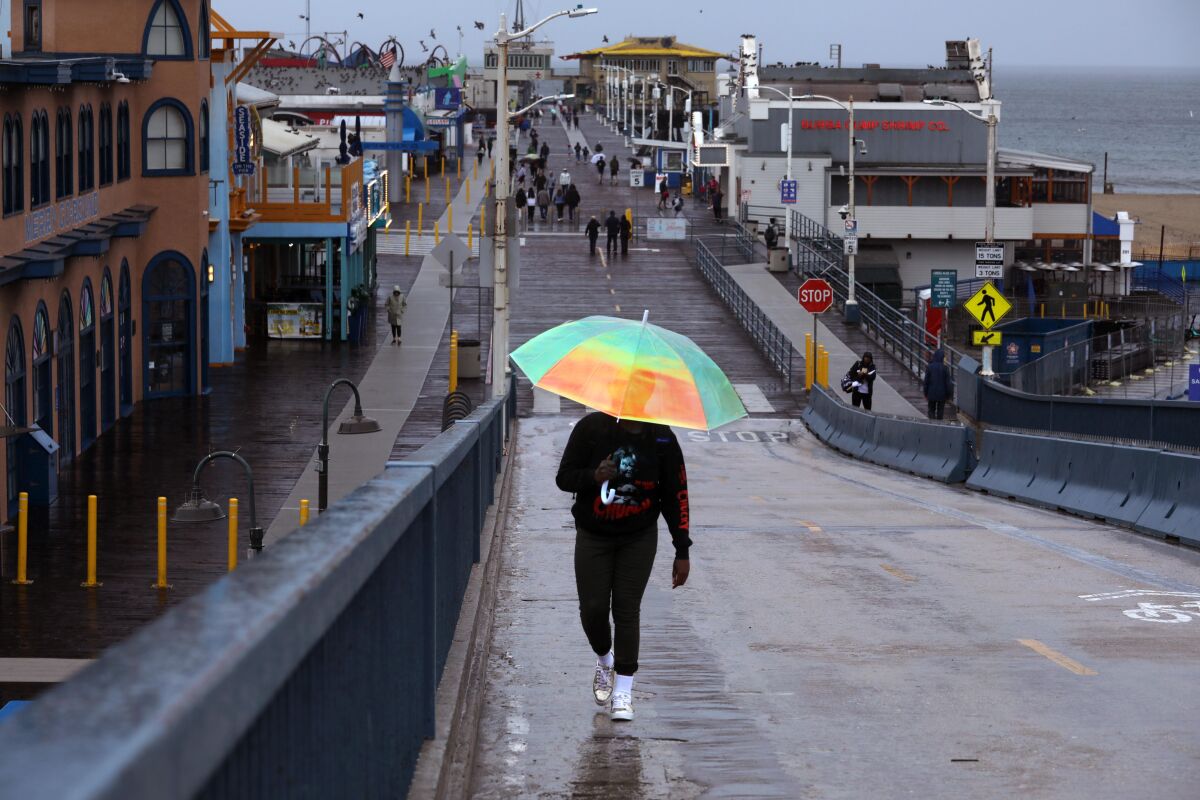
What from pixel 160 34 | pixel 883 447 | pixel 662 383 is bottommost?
pixel 883 447

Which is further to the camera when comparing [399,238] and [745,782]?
[399,238]

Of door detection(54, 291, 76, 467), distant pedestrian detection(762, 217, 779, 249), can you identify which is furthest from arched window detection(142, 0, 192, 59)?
distant pedestrian detection(762, 217, 779, 249)

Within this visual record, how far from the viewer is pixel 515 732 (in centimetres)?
793

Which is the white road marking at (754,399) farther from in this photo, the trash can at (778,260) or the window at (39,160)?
the trash can at (778,260)

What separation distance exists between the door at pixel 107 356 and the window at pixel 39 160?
419cm

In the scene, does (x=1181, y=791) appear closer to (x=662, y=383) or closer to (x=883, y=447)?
(x=662, y=383)

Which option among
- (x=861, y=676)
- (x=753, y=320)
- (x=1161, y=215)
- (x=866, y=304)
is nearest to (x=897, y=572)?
(x=861, y=676)

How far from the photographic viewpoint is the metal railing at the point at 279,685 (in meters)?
2.10

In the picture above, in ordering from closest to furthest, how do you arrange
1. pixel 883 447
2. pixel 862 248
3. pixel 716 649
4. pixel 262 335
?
pixel 716 649 → pixel 883 447 → pixel 262 335 → pixel 862 248

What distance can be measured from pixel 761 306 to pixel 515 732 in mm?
47035

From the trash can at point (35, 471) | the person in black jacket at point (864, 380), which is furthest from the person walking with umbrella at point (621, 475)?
the person in black jacket at point (864, 380)

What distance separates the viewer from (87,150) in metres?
33.7

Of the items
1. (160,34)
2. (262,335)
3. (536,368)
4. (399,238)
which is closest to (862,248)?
(399,238)

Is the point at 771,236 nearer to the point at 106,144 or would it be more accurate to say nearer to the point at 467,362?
the point at 467,362
